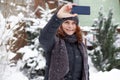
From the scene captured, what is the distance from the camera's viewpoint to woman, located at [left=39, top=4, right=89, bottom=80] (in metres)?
3.84

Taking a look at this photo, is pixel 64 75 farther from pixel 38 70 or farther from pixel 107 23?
pixel 107 23

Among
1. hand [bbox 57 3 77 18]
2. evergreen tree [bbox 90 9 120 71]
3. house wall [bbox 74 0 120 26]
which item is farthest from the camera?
house wall [bbox 74 0 120 26]

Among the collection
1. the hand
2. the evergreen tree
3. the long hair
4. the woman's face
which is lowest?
the evergreen tree

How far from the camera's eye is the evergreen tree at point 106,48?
9828 mm

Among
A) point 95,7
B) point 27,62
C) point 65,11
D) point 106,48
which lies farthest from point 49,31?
point 95,7

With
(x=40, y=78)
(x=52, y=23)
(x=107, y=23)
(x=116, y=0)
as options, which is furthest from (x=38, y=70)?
(x=52, y=23)

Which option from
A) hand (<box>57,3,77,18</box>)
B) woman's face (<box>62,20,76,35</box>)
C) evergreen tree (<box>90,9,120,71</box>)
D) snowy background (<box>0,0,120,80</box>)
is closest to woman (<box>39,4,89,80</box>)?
woman's face (<box>62,20,76,35</box>)

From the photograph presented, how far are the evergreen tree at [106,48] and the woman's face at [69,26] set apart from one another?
5.95 metres

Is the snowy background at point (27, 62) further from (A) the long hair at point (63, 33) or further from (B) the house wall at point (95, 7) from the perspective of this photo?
(A) the long hair at point (63, 33)

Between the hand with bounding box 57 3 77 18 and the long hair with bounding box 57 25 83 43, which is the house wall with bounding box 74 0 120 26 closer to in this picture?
the long hair with bounding box 57 25 83 43

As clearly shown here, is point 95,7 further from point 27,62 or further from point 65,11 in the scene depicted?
point 65,11

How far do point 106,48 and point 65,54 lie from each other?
615 centimetres

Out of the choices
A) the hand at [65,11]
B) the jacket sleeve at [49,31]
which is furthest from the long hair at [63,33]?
the hand at [65,11]

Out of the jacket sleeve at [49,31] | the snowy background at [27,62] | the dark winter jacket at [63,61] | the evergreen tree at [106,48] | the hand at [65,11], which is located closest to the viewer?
the hand at [65,11]
